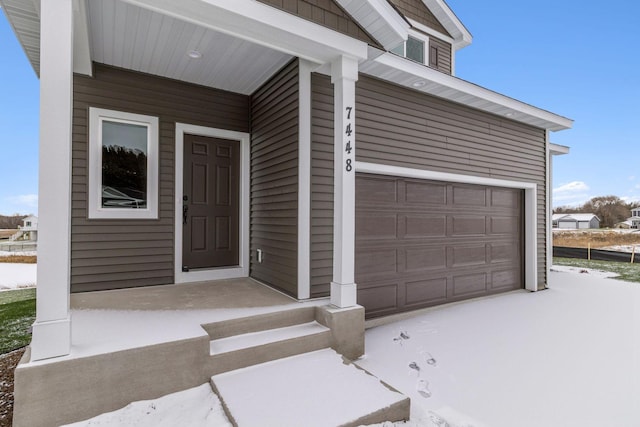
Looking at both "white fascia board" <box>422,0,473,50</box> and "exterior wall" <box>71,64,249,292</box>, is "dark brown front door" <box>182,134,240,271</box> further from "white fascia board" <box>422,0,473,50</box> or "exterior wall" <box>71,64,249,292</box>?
"white fascia board" <box>422,0,473,50</box>

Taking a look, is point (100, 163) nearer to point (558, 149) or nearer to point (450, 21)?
point (450, 21)

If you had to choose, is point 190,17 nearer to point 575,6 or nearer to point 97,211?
point 97,211

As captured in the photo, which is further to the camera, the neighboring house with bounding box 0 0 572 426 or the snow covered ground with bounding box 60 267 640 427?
the neighboring house with bounding box 0 0 572 426

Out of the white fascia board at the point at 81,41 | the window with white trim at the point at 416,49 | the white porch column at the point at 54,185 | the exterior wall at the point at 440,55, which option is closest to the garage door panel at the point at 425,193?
the window with white trim at the point at 416,49

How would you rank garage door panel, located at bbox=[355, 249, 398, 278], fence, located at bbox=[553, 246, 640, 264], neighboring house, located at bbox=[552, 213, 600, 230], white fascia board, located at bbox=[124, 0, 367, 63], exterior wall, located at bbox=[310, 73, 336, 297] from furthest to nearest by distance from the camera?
neighboring house, located at bbox=[552, 213, 600, 230]
fence, located at bbox=[553, 246, 640, 264]
garage door panel, located at bbox=[355, 249, 398, 278]
exterior wall, located at bbox=[310, 73, 336, 297]
white fascia board, located at bbox=[124, 0, 367, 63]

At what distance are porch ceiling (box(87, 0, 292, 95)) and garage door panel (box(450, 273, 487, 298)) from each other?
3.76 meters

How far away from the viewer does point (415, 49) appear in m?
6.21

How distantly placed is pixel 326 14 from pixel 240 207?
2.47 meters

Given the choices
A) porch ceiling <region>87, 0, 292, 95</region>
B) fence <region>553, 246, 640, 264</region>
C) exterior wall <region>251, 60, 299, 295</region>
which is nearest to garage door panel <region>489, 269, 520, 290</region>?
exterior wall <region>251, 60, 299, 295</region>

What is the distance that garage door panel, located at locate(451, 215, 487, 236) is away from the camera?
4633 millimetres

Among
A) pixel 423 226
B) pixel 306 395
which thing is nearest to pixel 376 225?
pixel 423 226

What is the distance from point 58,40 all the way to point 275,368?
8.22ft

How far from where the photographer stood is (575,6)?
13883 millimetres

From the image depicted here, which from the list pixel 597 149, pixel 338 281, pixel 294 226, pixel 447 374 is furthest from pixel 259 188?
pixel 597 149
